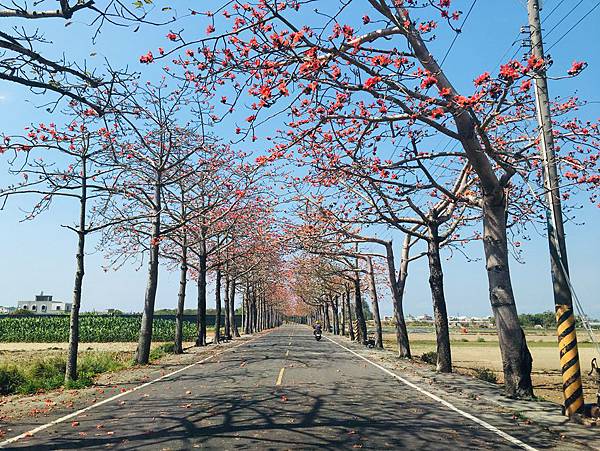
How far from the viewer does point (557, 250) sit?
32.8 ft

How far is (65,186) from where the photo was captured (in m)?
14.9

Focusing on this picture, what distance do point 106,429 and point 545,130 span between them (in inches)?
390

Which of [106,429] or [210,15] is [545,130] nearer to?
[210,15]

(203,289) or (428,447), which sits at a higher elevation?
(203,289)

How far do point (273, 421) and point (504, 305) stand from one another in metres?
6.24

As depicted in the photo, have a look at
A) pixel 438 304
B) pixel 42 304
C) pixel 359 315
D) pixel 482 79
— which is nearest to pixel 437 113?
pixel 482 79

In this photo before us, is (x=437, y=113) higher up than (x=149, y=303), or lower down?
higher up

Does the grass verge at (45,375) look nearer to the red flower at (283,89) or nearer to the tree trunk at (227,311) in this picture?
the red flower at (283,89)

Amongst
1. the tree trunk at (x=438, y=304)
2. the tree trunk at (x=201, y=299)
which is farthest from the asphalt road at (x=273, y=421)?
the tree trunk at (x=201, y=299)

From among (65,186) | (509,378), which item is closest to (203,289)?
(65,186)

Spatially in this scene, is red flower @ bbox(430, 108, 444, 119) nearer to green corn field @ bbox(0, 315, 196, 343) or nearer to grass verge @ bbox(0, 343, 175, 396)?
grass verge @ bbox(0, 343, 175, 396)

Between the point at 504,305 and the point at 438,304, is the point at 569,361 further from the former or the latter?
the point at 438,304

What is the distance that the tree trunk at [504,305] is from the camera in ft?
37.2

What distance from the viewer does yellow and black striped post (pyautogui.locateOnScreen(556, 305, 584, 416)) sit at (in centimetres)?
924
